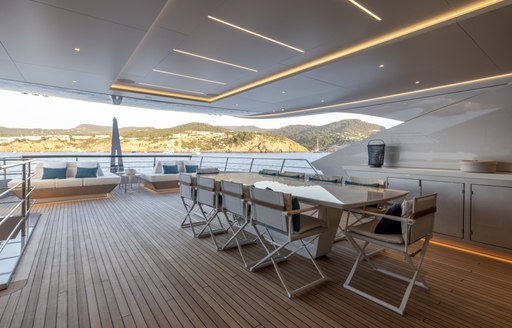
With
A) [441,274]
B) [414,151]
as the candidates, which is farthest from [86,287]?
[414,151]

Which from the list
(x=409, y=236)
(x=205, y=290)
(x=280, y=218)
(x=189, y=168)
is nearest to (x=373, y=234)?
(x=409, y=236)

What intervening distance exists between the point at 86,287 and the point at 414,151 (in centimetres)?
478

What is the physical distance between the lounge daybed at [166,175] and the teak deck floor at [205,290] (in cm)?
361

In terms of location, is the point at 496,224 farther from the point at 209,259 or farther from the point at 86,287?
the point at 86,287

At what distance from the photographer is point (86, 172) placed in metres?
6.25

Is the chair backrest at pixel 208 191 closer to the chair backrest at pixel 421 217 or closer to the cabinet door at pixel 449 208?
the chair backrest at pixel 421 217

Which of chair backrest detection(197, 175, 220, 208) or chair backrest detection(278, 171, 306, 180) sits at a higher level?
chair backrest detection(278, 171, 306, 180)

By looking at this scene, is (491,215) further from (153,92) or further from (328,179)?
(153,92)

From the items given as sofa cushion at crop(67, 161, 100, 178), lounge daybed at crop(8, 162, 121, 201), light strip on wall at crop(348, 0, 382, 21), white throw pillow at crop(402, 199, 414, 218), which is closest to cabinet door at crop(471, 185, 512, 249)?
white throw pillow at crop(402, 199, 414, 218)

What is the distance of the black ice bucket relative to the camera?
15.0ft

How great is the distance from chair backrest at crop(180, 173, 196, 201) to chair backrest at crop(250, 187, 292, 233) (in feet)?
4.60

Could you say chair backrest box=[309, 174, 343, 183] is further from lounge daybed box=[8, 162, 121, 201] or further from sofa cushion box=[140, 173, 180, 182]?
lounge daybed box=[8, 162, 121, 201]

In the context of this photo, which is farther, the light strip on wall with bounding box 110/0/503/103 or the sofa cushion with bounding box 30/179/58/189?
the sofa cushion with bounding box 30/179/58/189

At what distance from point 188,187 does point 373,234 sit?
8.23ft
